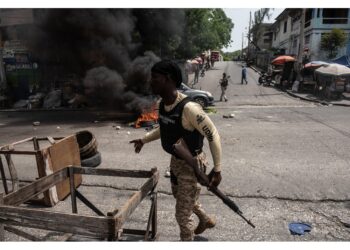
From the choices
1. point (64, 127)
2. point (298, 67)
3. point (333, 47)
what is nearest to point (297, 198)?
point (64, 127)

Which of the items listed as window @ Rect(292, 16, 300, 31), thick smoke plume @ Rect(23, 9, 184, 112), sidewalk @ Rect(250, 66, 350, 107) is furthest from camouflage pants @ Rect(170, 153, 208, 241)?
window @ Rect(292, 16, 300, 31)

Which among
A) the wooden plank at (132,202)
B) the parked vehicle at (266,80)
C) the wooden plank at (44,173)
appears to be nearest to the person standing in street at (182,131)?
the wooden plank at (132,202)

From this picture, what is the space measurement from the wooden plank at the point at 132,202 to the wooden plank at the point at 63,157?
2001mm

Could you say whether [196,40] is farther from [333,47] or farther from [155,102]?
[155,102]

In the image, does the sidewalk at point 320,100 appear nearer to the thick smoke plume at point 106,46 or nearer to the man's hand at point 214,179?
the thick smoke plume at point 106,46

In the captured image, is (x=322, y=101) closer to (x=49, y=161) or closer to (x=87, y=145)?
(x=87, y=145)

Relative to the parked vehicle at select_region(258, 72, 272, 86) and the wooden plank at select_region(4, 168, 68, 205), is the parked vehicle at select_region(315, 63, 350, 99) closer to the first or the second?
the parked vehicle at select_region(258, 72, 272, 86)

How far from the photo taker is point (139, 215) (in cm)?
396

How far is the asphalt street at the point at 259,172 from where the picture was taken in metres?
3.71

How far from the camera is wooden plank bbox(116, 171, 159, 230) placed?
86.5 inches

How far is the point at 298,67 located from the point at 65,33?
13.2 metres

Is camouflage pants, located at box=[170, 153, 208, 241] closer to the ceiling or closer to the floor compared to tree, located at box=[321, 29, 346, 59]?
closer to the floor

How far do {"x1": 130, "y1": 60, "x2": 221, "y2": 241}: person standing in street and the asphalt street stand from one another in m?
0.77

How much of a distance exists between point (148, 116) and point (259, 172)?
569 centimetres
